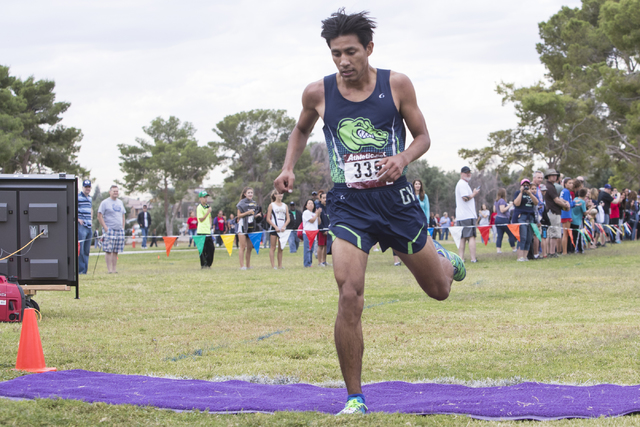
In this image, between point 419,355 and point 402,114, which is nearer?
point 402,114

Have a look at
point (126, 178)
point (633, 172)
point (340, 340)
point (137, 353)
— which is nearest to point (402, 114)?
point (340, 340)

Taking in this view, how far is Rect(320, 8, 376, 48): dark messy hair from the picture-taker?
3971 millimetres

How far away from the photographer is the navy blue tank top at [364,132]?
404 centimetres

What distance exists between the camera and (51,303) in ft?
31.3

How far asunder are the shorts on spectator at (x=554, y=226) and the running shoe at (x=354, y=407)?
44.5 ft

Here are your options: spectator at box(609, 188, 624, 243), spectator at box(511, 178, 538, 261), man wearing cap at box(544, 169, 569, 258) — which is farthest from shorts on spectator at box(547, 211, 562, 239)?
spectator at box(609, 188, 624, 243)

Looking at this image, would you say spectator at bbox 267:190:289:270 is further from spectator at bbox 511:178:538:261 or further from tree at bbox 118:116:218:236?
tree at bbox 118:116:218:236

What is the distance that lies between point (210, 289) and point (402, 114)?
25.4 feet

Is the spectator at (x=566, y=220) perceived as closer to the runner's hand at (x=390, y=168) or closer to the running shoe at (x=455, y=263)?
the running shoe at (x=455, y=263)

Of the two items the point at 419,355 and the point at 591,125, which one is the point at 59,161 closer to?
the point at 591,125

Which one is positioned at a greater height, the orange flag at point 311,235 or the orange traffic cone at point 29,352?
the orange flag at point 311,235

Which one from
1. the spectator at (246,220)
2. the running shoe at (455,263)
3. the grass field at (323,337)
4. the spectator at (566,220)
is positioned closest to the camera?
the grass field at (323,337)

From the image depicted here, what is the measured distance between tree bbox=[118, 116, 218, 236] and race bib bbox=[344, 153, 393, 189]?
6110cm

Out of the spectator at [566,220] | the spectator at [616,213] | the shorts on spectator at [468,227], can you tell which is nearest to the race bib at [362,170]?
the shorts on spectator at [468,227]
